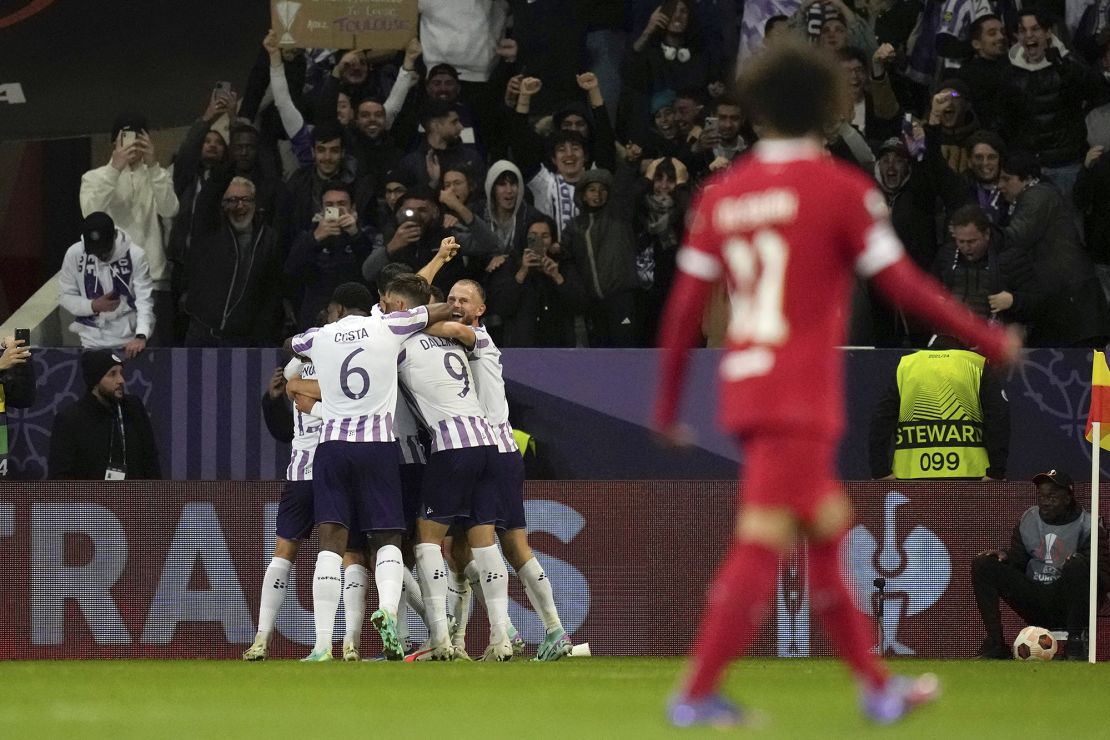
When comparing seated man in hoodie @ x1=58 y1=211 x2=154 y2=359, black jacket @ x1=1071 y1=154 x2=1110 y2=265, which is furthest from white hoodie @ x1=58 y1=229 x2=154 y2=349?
black jacket @ x1=1071 y1=154 x2=1110 y2=265

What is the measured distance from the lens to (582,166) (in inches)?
574

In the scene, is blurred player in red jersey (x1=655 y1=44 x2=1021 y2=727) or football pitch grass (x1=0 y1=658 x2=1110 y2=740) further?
football pitch grass (x1=0 y1=658 x2=1110 y2=740)

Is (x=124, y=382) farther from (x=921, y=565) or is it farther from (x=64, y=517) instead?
(x=921, y=565)

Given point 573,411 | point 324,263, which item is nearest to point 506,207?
point 324,263

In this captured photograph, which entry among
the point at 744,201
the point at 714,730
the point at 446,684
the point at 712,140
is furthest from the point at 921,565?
the point at 744,201

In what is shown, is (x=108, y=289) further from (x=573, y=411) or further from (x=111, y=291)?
(x=573, y=411)

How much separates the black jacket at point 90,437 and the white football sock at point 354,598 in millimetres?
2805

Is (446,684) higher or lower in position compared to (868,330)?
lower

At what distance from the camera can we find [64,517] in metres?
13.1

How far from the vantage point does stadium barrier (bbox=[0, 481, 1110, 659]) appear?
42.8 feet

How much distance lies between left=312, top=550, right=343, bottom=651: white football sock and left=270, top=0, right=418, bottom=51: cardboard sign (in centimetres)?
524

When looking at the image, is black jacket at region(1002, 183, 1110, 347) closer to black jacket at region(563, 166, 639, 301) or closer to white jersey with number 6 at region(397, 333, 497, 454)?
black jacket at region(563, 166, 639, 301)

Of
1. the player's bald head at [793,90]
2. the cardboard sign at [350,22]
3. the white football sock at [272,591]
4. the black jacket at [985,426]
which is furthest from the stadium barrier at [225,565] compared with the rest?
the player's bald head at [793,90]

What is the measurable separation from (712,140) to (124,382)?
16.4 ft
